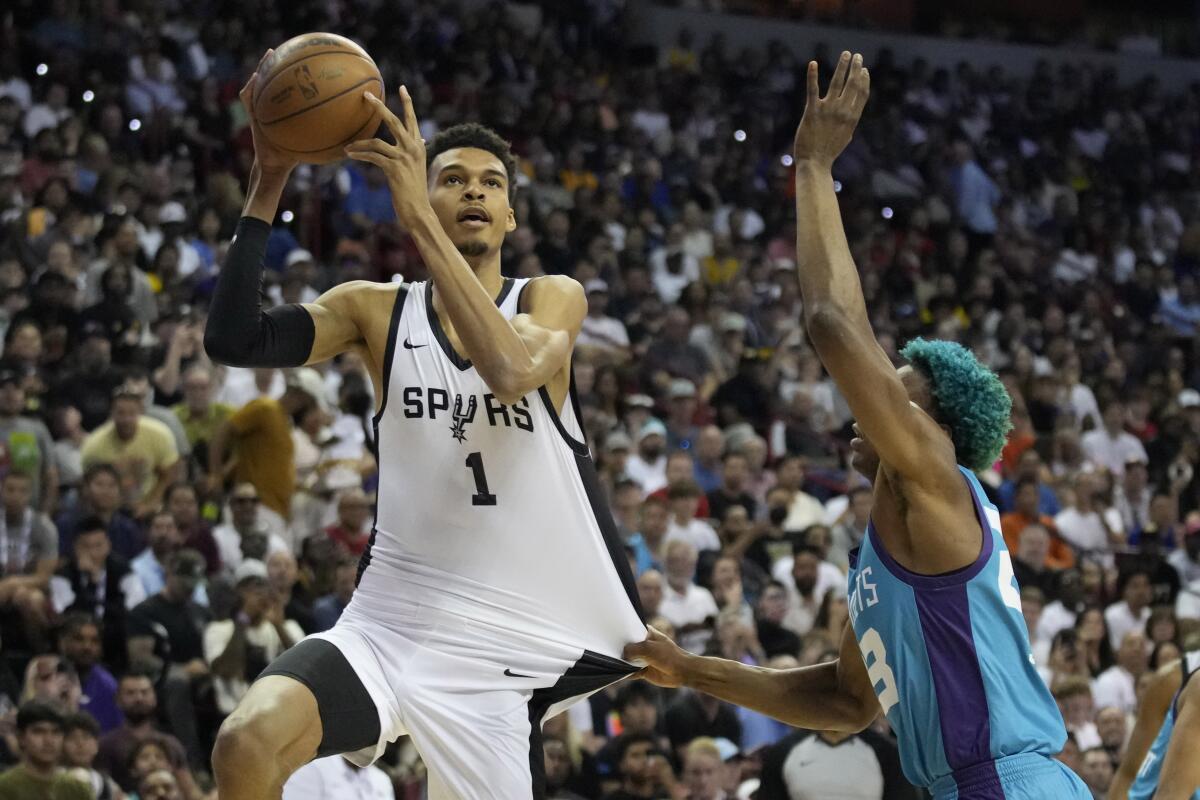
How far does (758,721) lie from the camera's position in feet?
31.4

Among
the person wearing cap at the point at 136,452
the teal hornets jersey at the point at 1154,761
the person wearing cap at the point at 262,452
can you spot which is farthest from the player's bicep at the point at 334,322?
the person wearing cap at the point at 262,452

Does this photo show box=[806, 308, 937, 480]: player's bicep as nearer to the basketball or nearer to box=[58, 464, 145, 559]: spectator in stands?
the basketball

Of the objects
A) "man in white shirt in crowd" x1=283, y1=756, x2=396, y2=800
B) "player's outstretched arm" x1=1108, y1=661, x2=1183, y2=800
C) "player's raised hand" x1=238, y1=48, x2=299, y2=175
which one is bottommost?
"man in white shirt in crowd" x1=283, y1=756, x2=396, y2=800

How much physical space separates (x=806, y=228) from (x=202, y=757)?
17.7 ft

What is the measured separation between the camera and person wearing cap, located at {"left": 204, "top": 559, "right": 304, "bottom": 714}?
28.2 feet

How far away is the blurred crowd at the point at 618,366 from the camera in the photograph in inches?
344

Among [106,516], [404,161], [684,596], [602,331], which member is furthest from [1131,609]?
[404,161]

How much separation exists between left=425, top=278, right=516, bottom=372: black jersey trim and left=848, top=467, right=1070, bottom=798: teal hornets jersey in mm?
1294

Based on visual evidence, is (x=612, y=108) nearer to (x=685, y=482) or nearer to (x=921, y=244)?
(x=921, y=244)

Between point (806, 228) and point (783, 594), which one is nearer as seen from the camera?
point (806, 228)

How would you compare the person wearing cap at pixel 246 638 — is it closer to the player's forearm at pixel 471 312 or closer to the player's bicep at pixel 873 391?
the player's forearm at pixel 471 312

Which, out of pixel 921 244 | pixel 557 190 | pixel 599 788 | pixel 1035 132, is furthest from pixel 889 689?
pixel 1035 132

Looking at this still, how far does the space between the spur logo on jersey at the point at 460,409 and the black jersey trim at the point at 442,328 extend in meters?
0.10

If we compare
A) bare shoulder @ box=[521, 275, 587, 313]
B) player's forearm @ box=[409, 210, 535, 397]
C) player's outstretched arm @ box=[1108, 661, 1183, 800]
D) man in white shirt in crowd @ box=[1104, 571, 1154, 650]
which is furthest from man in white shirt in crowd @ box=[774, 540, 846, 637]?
player's forearm @ box=[409, 210, 535, 397]
